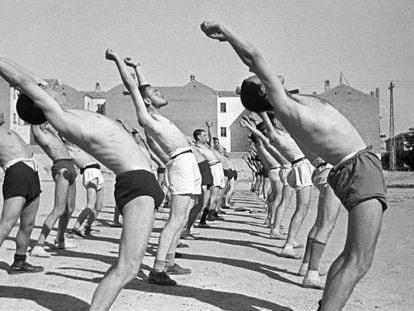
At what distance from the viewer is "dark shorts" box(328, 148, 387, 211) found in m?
4.34

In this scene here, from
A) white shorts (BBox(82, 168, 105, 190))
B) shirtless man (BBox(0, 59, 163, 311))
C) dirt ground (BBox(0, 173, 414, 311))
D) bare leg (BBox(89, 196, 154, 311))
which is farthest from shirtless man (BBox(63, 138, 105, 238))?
bare leg (BBox(89, 196, 154, 311))

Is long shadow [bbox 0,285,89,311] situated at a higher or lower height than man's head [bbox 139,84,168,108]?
lower

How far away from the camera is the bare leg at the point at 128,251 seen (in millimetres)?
4402

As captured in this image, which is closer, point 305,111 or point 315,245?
point 305,111

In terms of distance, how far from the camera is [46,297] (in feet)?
19.7

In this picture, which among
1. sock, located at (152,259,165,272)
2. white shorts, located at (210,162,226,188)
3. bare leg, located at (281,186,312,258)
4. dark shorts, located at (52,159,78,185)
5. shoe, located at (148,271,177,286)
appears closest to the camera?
shoe, located at (148,271,177,286)

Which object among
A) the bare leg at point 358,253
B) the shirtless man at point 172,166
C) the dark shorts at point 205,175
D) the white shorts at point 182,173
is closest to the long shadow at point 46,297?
the shirtless man at point 172,166

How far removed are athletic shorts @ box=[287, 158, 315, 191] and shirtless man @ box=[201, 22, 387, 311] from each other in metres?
3.93

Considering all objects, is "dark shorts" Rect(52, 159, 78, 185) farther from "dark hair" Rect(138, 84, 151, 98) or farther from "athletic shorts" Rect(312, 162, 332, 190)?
"athletic shorts" Rect(312, 162, 332, 190)

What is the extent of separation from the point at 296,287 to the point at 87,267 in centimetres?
281

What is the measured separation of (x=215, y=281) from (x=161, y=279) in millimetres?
646

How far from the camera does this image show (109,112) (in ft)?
241

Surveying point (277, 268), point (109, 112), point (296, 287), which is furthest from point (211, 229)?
point (109, 112)

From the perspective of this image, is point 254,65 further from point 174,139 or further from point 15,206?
point 15,206
